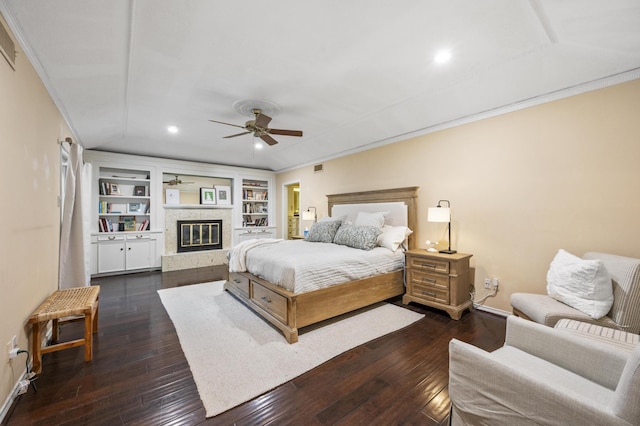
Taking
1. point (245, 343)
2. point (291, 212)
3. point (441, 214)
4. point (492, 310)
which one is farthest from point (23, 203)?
point (291, 212)

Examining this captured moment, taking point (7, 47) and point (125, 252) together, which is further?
point (125, 252)

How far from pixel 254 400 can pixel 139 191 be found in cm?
556

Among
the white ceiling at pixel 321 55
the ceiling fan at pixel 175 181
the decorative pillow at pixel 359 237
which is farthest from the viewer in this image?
the ceiling fan at pixel 175 181

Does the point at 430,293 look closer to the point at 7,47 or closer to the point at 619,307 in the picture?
the point at 619,307

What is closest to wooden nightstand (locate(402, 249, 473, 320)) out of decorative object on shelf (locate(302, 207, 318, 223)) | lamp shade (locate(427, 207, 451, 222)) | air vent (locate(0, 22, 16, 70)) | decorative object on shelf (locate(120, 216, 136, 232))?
lamp shade (locate(427, 207, 451, 222))

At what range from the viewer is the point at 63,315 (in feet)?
6.71

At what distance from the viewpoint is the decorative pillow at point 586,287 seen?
1980 mm

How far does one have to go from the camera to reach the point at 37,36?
182 centimetres

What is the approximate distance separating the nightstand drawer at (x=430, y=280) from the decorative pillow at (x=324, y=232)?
1339 mm

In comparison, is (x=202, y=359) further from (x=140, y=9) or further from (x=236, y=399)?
(x=140, y=9)

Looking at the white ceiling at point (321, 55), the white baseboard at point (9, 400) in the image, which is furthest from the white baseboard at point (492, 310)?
the white baseboard at point (9, 400)

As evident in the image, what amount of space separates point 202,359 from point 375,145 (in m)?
4.01

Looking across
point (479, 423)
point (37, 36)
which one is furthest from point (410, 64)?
point (37, 36)

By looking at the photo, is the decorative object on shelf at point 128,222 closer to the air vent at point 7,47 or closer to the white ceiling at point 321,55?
the white ceiling at point 321,55
